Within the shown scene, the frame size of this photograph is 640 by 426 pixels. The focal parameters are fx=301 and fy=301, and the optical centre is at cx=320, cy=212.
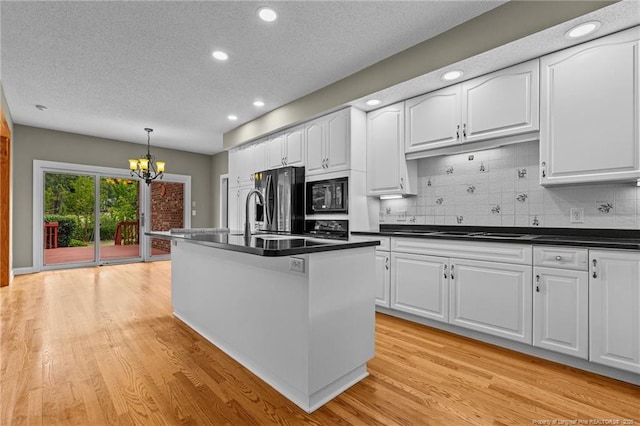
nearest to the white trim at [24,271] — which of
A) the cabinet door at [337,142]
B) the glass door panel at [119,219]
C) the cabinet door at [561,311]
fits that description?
the glass door panel at [119,219]

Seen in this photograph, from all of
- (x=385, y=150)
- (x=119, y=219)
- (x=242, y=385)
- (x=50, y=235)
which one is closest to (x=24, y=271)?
(x=50, y=235)

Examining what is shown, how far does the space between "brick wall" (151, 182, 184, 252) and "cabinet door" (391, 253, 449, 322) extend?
19.5 ft

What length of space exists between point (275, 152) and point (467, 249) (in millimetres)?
3056

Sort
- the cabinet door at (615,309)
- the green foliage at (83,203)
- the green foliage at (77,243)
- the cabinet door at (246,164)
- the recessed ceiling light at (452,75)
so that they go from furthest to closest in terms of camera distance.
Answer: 1. the green foliage at (77,243)
2. the green foliage at (83,203)
3. the cabinet door at (246,164)
4. the recessed ceiling light at (452,75)
5. the cabinet door at (615,309)

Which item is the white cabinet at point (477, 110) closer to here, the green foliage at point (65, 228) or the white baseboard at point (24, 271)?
the green foliage at point (65, 228)

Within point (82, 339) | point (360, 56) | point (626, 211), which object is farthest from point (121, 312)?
point (626, 211)

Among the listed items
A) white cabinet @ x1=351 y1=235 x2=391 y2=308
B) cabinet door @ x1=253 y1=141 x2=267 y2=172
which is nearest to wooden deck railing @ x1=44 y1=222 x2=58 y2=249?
cabinet door @ x1=253 y1=141 x2=267 y2=172

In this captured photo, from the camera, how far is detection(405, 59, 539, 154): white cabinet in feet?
7.98

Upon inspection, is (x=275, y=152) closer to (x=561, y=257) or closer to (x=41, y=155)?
(x=561, y=257)

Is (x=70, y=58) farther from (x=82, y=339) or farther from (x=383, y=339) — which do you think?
(x=383, y=339)

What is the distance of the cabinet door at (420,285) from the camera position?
8.81ft

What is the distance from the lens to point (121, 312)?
3.27 meters

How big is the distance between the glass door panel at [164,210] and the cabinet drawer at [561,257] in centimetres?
704

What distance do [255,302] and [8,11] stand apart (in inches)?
116
